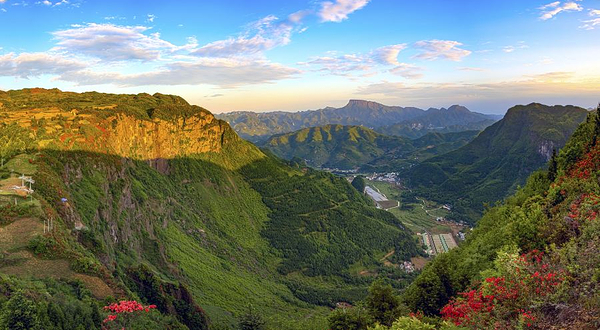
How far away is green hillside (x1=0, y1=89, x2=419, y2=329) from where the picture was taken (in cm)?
4584

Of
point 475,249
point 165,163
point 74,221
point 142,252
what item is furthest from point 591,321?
point 165,163

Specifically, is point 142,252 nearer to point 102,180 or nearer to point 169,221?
point 102,180

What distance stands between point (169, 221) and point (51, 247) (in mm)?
74533

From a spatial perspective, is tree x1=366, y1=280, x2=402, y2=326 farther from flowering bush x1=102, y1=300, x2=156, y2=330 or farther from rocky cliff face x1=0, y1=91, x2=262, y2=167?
rocky cliff face x1=0, y1=91, x2=262, y2=167

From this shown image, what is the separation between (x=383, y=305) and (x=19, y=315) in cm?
3685

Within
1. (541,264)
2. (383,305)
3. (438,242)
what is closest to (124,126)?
→ (383,305)

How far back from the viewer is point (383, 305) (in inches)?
1695

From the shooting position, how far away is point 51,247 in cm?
4141

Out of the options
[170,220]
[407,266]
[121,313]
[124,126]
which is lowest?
[407,266]

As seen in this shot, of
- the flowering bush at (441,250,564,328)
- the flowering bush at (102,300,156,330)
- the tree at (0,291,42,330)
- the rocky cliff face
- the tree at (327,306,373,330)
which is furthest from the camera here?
the rocky cliff face

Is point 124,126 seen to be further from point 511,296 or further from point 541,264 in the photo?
point 511,296

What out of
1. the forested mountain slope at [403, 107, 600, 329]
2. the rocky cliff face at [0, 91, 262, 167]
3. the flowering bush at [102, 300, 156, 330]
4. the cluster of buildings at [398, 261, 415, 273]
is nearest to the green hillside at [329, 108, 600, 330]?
the forested mountain slope at [403, 107, 600, 329]

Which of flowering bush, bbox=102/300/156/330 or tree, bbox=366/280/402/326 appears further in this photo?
tree, bbox=366/280/402/326

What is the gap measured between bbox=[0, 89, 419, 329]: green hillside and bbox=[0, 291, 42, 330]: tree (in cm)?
114
